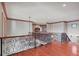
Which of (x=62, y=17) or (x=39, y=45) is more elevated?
(x=62, y=17)

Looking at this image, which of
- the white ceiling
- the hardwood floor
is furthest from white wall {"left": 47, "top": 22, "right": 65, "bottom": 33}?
the hardwood floor

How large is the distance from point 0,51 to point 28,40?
645 millimetres

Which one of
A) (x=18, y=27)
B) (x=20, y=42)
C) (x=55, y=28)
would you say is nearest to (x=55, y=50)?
(x=55, y=28)

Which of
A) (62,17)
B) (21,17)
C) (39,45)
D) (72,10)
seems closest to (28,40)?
(39,45)

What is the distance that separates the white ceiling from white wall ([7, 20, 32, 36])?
0.42 feet

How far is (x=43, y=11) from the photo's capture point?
2494 mm

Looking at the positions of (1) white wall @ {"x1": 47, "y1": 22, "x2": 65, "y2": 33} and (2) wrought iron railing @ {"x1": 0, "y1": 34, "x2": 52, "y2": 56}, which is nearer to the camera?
(2) wrought iron railing @ {"x1": 0, "y1": 34, "x2": 52, "y2": 56}

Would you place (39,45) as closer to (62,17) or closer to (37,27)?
(37,27)

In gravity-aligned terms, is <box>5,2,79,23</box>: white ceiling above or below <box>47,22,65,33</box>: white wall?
above

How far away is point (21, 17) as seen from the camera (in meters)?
2.50

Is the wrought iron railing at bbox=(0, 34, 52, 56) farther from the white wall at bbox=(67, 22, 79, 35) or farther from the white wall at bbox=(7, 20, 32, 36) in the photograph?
the white wall at bbox=(67, 22, 79, 35)

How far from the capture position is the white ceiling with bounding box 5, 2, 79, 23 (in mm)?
2443

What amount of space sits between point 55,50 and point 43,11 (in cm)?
88

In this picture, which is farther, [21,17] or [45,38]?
[45,38]
